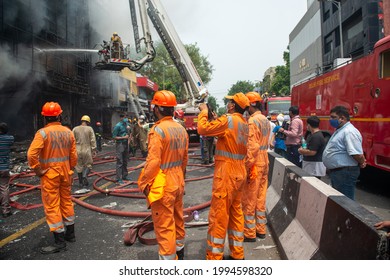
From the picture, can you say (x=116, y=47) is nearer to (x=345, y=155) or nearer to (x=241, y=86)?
(x=345, y=155)

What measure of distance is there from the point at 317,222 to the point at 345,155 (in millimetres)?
1508

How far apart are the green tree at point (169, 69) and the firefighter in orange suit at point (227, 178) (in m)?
43.9

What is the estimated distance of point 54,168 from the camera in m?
3.85

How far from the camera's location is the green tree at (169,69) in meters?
50.4

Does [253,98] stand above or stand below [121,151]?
above

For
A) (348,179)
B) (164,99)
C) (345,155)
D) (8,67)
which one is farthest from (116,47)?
(348,179)

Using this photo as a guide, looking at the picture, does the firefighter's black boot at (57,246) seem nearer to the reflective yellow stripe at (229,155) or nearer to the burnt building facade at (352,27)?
the reflective yellow stripe at (229,155)

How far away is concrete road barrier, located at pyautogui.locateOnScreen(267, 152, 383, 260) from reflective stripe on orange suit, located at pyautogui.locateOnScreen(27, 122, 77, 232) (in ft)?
8.93

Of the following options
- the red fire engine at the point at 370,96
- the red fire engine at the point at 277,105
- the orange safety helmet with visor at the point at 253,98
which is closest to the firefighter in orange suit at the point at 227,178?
the orange safety helmet with visor at the point at 253,98

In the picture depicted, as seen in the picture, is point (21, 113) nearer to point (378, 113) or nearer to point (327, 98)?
point (327, 98)

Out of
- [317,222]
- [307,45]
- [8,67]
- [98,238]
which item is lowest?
[98,238]

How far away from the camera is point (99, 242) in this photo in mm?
3957

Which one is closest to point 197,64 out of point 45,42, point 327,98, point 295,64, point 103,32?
point 295,64
